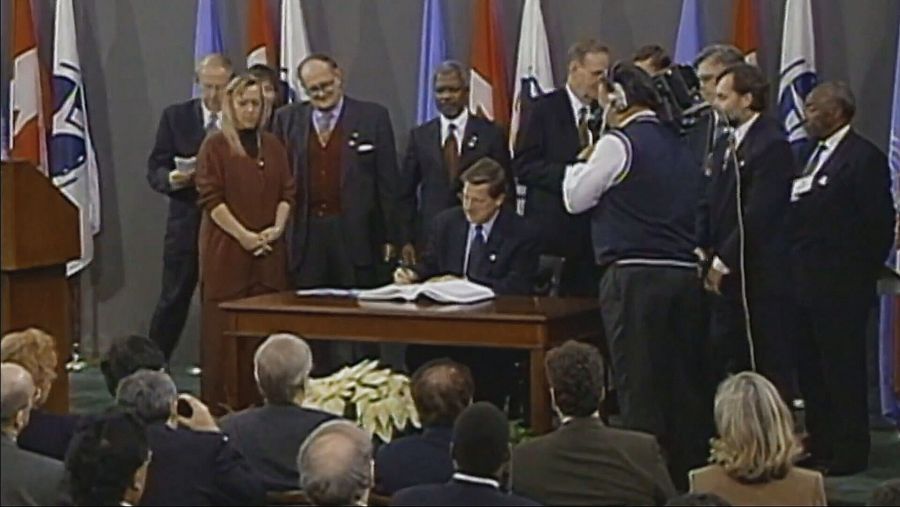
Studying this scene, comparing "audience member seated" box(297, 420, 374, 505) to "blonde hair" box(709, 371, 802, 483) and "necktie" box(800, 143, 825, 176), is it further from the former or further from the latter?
"necktie" box(800, 143, 825, 176)

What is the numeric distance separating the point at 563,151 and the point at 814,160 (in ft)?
3.74

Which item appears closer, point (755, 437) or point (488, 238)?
point (755, 437)

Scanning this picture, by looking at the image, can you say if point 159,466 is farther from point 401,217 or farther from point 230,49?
point 230,49

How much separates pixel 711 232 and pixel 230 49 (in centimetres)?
381

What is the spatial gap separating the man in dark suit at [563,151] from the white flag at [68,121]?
109 inches

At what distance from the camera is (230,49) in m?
9.43

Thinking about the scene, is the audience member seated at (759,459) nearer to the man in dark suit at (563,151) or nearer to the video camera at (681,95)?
the video camera at (681,95)

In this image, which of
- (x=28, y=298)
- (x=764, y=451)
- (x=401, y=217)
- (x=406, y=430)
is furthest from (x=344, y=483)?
(x=401, y=217)

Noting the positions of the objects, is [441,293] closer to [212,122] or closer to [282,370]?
[282,370]

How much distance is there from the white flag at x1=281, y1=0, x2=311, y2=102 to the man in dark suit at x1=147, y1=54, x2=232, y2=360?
2.24ft

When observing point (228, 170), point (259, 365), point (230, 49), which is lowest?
point (259, 365)

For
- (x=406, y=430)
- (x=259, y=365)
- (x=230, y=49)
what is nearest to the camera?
(x=259, y=365)

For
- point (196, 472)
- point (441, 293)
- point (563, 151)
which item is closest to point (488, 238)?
point (441, 293)

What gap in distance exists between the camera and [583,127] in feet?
25.1
